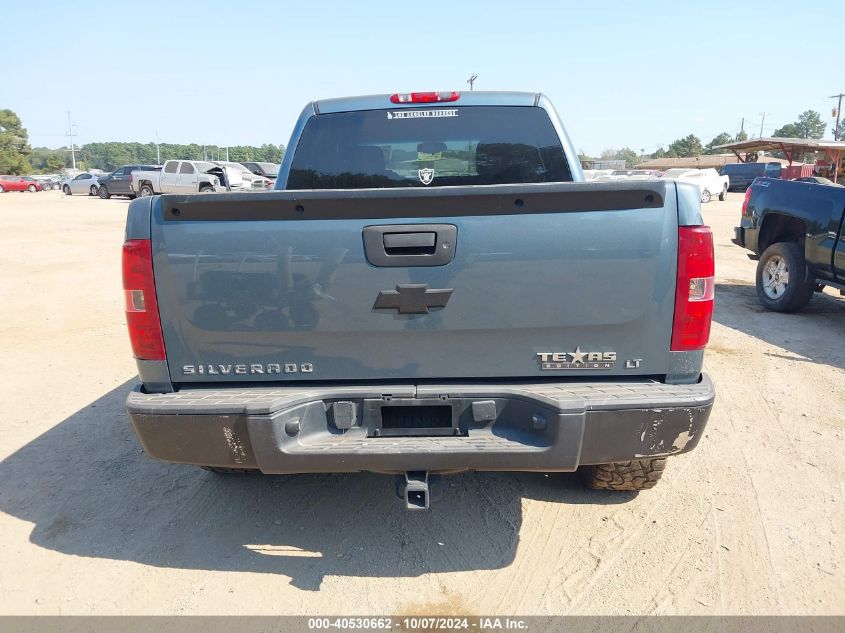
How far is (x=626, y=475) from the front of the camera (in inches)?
130

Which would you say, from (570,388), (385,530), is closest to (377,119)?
(570,388)

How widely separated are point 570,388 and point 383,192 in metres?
1.10

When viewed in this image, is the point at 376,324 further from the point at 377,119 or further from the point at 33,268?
the point at 33,268

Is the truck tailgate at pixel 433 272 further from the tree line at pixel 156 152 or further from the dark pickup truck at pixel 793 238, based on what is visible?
the tree line at pixel 156 152

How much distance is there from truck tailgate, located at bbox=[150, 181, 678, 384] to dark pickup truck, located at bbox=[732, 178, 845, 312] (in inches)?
210

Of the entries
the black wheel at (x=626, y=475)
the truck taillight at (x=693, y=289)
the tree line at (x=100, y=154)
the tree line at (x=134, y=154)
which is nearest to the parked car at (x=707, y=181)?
Result: the black wheel at (x=626, y=475)

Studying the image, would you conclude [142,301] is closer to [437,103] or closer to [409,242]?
[409,242]

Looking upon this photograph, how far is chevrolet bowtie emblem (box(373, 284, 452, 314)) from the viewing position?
2.47 m

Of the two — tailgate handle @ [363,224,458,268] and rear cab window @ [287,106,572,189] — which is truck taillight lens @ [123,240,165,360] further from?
rear cab window @ [287,106,572,189]

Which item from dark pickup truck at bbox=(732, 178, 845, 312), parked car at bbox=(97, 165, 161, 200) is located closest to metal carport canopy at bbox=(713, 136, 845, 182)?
dark pickup truck at bbox=(732, 178, 845, 312)

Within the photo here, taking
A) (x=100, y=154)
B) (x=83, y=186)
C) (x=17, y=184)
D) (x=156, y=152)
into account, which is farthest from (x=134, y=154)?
(x=83, y=186)

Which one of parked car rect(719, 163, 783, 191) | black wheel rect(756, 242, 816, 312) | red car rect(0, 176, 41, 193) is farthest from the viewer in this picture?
red car rect(0, 176, 41, 193)

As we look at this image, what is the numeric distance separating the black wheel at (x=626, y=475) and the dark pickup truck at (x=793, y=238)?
4.66 meters

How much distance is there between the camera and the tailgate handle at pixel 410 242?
245cm
